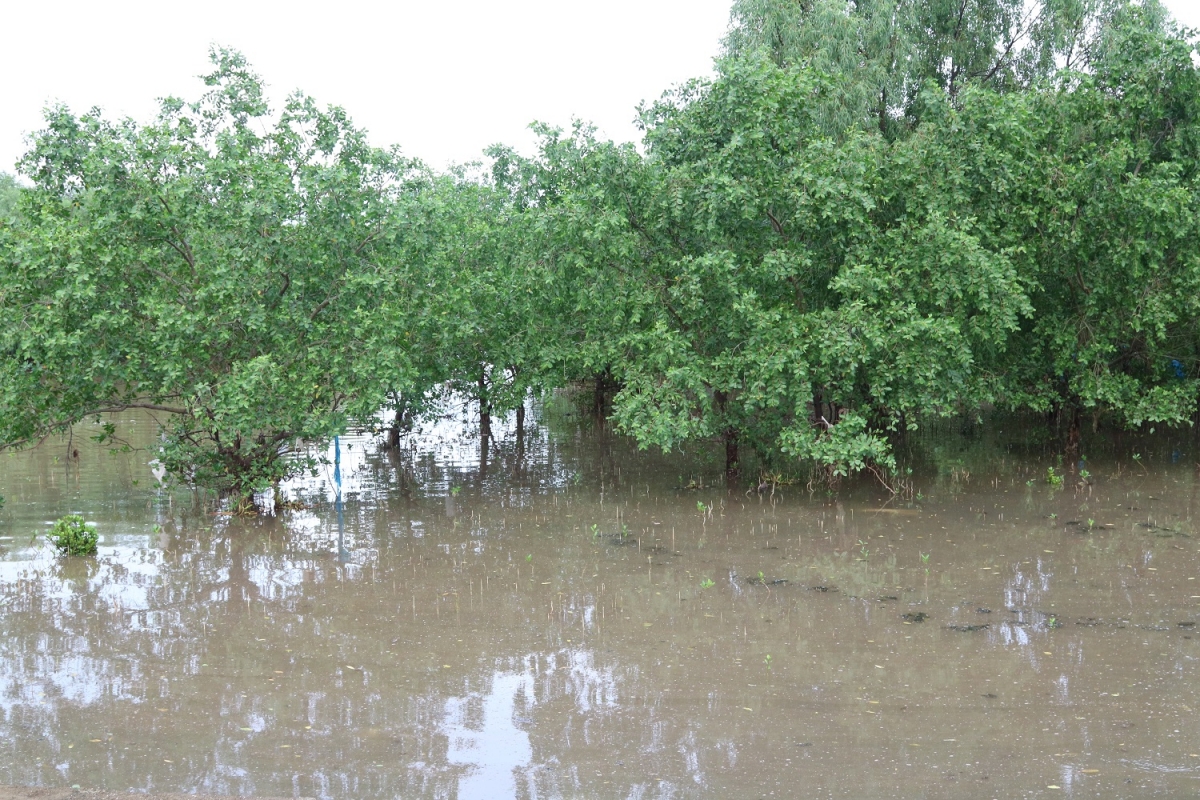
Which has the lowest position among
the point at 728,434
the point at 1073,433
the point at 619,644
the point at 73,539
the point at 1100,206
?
the point at 619,644

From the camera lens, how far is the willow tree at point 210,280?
13766 mm

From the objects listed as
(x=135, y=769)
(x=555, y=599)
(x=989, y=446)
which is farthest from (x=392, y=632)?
(x=989, y=446)

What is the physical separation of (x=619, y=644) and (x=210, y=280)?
779 centimetres

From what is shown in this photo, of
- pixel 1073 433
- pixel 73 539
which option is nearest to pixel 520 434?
pixel 1073 433

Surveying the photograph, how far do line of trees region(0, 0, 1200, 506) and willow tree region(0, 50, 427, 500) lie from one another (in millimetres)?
45

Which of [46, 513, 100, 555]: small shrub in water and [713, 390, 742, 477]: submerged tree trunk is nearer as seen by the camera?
[46, 513, 100, 555]: small shrub in water

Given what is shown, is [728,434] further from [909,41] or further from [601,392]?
[909,41]

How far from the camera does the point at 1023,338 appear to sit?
1766 centimetres

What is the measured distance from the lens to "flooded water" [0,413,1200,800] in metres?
7.14

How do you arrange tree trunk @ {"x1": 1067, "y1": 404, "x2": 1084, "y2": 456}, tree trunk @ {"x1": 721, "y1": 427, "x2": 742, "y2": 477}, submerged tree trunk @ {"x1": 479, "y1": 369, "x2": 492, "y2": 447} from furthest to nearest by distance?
submerged tree trunk @ {"x1": 479, "y1": 369, "x2": 492, "y2": 447} → tree trunk @ {"x1": 1067, "y1": 404, "x2": 1084, "y2": 456} → tree trunk @ {"x1": 721, "y1": 427, "x2": 742, "y2": 477}

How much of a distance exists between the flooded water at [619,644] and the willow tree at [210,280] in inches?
68.3

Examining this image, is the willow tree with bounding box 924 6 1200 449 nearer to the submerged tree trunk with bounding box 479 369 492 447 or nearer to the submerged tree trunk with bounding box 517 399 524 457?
the submerged tree trunk with bounding box 479 369 492 447

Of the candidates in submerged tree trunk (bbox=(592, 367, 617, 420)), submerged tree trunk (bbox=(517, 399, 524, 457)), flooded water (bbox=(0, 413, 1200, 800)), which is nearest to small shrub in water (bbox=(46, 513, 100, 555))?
flooded water (bbox=(0, 413, 1200, 800))

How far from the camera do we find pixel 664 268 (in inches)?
629
